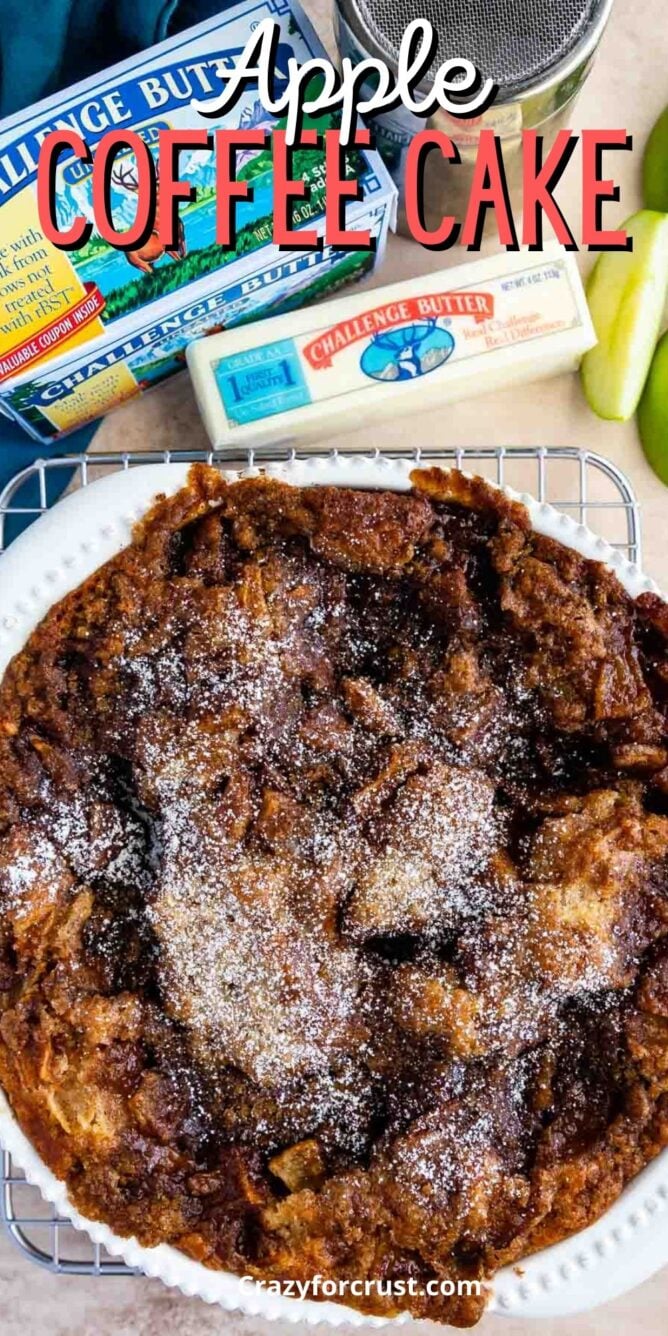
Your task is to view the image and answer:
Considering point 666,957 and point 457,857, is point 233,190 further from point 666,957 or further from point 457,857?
point 666,957

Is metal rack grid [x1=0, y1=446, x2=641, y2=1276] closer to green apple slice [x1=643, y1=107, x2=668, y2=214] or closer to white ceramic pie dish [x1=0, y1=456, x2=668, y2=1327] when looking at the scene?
white ceramic pie dish [x1=0, y1=456, x2=668, y2=1327]

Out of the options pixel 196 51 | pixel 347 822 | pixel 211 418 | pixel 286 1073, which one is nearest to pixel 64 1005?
pixel 286 1073

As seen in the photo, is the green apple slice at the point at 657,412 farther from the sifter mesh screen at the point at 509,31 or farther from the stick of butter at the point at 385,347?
the sifter mesh screen at the point at 509,31

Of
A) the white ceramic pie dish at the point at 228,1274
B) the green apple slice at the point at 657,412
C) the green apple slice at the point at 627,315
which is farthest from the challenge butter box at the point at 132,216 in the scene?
the green apple slice at the point at 657,412

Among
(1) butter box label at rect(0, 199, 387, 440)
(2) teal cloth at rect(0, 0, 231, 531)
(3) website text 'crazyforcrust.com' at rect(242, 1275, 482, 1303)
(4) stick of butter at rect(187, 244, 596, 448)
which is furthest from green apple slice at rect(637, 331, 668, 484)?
(3) website text 'crazyforcrust.com' at rect(242, 1275, 482, 1303)

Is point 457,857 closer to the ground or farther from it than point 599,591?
closer to the ground

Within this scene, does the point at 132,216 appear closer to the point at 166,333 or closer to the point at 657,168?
the point at 166,333

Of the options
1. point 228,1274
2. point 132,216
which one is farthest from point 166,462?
point 228,1274
